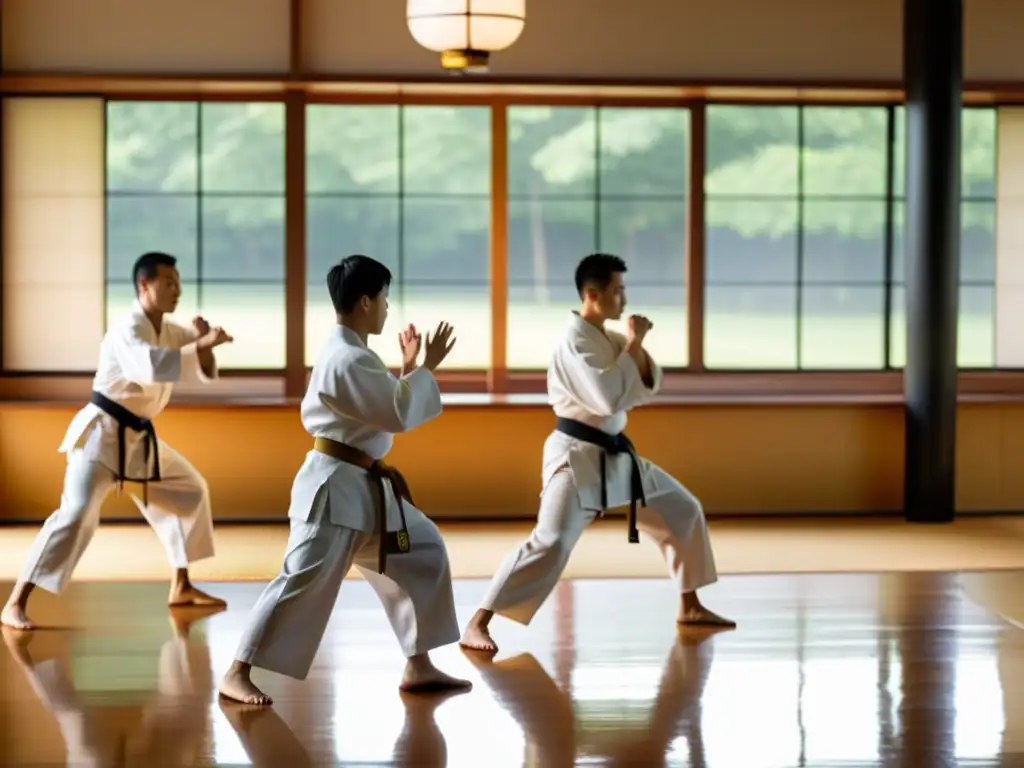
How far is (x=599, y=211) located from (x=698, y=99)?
0.72 meters

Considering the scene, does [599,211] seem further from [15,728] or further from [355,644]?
[15,728]

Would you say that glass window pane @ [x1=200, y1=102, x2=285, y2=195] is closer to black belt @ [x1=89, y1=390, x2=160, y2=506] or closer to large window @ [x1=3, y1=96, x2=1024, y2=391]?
large window @ [x1=3, y1=96, x2=1024, y2=391]

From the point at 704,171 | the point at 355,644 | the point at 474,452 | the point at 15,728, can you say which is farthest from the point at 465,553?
the point at 15,728

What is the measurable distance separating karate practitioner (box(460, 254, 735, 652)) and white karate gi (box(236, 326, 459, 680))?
0.76 m

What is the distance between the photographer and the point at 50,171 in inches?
298

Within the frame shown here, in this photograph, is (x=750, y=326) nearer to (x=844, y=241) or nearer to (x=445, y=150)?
(x=844, y=241)

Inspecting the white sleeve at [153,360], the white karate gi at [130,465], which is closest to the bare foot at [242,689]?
the white karate gi at [130,465]

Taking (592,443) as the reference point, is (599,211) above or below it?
above

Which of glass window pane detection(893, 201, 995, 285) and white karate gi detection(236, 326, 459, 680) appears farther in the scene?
glass window pane detection(893, 201, 995, 285)

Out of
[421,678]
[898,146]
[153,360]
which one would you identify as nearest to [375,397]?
[421,678]

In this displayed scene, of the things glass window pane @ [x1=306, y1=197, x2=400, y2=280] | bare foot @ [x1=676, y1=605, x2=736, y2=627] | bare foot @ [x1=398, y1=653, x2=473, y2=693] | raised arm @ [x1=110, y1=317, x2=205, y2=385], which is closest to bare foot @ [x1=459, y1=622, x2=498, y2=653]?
bare foot @ [x1=398, y1=653, x2=473, y2=693]

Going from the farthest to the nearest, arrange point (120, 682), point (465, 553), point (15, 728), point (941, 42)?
point (941, 42) < point (465, 553) < point (120, 682) < point (15, 728)

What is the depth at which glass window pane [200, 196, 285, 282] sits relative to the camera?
770 centimetres

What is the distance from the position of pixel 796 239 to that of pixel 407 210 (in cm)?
194
